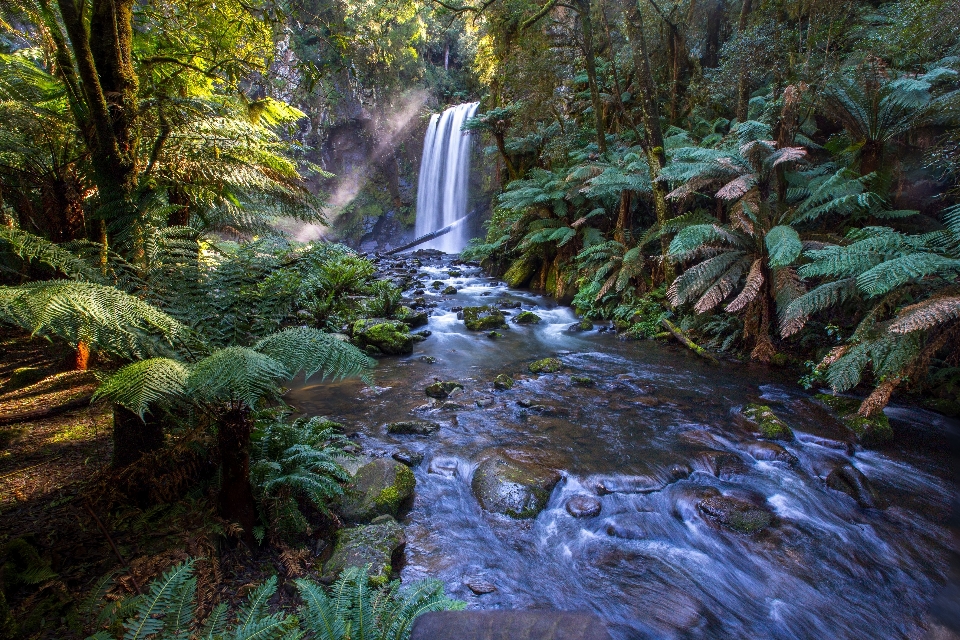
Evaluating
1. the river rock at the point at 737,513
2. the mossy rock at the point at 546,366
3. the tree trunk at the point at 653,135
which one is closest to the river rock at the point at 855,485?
the river rock at the point at 737,513

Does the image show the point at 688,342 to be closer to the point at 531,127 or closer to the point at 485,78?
the point at 531,127

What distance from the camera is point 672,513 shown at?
12.0ft

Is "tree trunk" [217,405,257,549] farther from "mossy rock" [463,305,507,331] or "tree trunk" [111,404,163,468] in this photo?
"mossy rock" [463,305,507,331]

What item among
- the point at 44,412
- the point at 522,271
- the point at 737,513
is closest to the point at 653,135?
the point at 522,271

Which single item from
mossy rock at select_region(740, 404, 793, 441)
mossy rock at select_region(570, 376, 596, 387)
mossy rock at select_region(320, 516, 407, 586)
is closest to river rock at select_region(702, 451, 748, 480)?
mossy rock at select_region(740, 404, 793, 441)

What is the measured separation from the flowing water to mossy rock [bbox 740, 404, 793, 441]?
0.46 ft

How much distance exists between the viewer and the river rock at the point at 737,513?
3.45 m

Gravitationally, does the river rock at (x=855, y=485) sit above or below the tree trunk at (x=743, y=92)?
below

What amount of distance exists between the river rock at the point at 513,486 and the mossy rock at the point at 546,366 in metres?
2.76

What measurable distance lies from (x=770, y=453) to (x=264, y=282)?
4725 mm

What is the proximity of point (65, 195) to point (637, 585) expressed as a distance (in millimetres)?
4872

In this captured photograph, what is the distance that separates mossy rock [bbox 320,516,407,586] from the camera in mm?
2529

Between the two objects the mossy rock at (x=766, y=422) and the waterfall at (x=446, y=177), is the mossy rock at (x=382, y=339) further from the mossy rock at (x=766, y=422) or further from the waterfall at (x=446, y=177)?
the waterfall at (x=446, y=177)

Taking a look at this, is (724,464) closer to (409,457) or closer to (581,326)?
(409,457)
